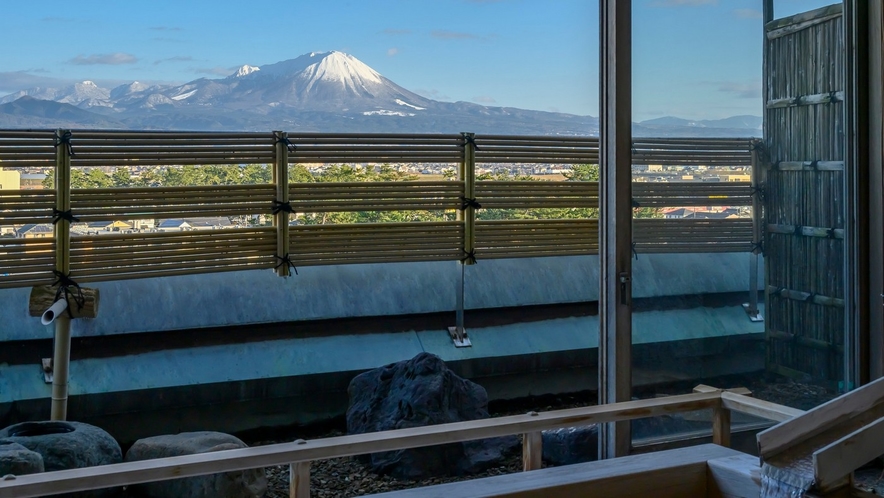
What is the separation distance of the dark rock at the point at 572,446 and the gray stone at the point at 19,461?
7.86ft

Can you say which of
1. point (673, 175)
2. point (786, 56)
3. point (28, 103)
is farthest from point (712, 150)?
point (28, 103)

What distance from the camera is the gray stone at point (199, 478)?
330cm

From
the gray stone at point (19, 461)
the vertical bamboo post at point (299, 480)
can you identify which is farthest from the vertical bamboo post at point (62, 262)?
the vertical bamboo post at point (299, 480)

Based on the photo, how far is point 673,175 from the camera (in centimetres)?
315

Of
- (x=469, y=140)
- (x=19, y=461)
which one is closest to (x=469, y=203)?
(x=469, y=140)

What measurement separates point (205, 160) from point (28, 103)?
230 centimetres

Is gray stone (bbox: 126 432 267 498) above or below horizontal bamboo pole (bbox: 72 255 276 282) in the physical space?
below

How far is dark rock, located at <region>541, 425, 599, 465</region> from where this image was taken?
13.2 ft

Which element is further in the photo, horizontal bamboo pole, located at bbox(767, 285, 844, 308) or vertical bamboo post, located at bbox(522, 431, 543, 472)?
horizontal bamboo pole, located at bbox(767, 285, 844, 308)

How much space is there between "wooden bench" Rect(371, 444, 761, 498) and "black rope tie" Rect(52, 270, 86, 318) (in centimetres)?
297

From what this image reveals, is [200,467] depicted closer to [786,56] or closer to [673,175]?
[673,175]

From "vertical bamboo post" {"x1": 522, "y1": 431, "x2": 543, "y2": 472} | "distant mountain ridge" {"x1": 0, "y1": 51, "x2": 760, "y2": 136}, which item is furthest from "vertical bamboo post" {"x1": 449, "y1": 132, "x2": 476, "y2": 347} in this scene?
"vertical bamboo post" {"x1": 522, "y1": 431, "x2": 543, "y2": 472}

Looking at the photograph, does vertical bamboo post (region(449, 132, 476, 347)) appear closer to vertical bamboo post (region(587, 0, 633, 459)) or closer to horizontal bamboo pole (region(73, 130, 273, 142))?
horizontal bamboo pole (region(73, 130, 273, 142))

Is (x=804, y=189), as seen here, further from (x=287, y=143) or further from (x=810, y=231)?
(x=287, y=143)
